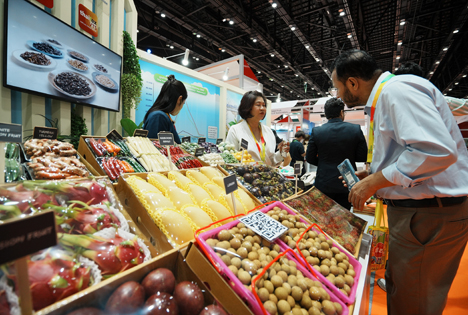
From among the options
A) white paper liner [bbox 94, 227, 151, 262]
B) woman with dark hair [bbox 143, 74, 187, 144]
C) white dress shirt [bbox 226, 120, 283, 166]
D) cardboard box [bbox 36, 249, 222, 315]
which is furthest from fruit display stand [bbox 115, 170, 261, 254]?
white dress shirt [bbox 226, 120, 283, 166]

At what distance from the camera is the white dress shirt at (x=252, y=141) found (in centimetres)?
293

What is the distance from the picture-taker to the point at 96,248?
70cm

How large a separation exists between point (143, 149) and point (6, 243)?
157 cm

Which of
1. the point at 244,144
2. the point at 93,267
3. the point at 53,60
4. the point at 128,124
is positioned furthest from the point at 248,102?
the point at 93,267

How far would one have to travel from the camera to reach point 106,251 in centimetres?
70

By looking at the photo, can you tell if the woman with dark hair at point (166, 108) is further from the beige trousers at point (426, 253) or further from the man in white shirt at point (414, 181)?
the beige trousers at point (426, 253)

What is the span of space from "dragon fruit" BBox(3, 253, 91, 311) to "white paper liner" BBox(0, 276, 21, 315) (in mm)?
51

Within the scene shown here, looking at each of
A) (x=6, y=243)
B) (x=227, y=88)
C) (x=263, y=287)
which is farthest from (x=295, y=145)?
(x=6, y=243)

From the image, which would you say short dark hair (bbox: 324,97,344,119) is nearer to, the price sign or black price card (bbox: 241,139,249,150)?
black price card (bbox: 241,139,249,150)

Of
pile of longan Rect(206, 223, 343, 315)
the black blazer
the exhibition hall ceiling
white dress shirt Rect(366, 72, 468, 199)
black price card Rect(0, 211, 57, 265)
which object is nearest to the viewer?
black price card Rect(0, 211, 57, 265)

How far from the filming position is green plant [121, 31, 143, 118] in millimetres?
3529

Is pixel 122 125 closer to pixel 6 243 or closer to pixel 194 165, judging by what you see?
pixel 194 165

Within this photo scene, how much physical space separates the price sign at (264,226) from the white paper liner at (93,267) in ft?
1.83

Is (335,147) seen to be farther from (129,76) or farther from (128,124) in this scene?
(129,76)
